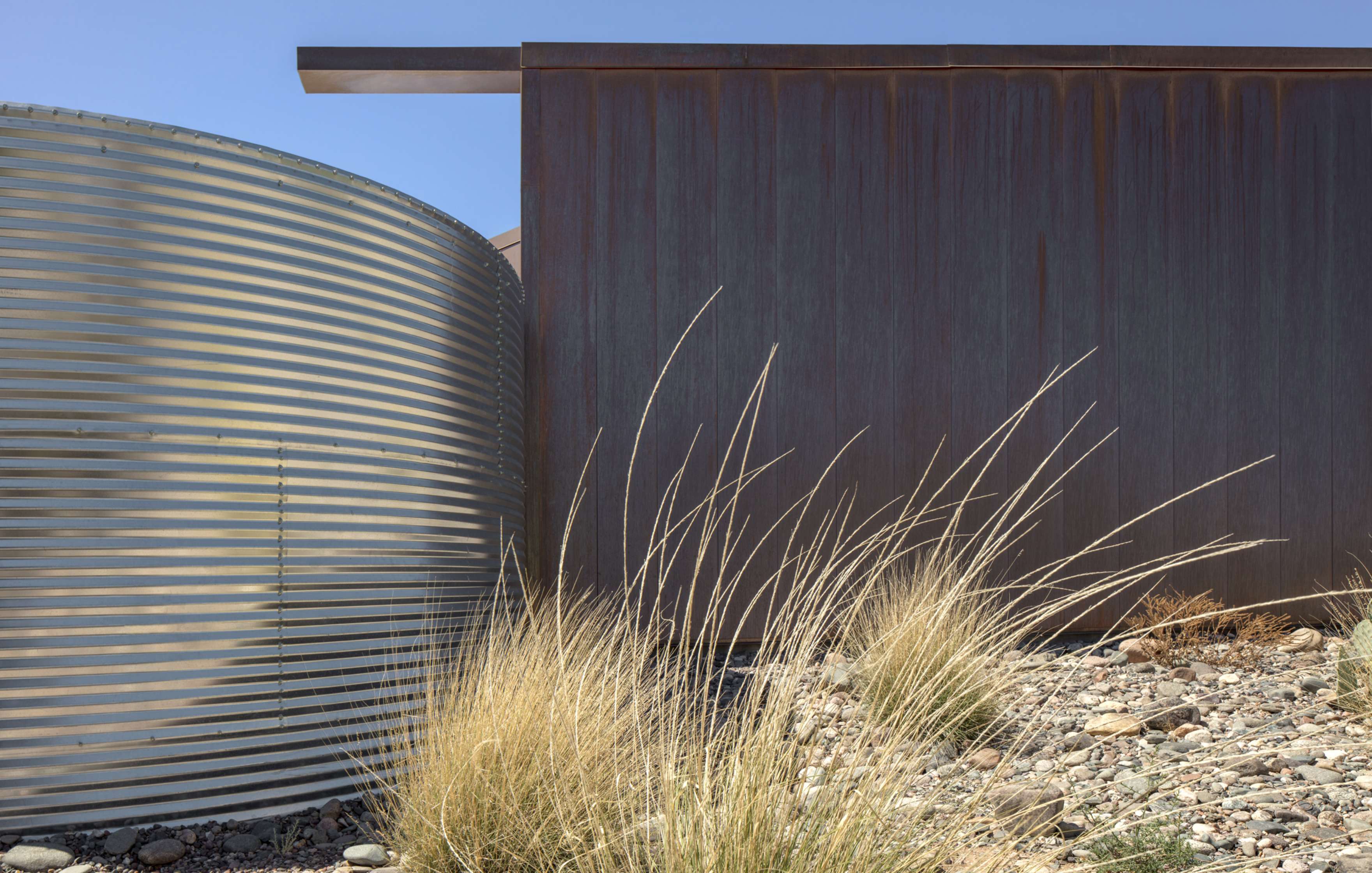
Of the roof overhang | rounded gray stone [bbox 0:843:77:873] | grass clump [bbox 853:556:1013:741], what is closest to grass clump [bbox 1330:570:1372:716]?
grass clump [bbox 853:556:1013:741]

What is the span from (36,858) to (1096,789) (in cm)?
289

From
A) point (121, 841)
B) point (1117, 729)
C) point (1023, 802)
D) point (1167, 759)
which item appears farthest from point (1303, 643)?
point (121, 841)

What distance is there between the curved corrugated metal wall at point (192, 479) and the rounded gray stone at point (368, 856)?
42cm

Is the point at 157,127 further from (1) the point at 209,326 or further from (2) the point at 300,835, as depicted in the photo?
(2) the point at 300,835

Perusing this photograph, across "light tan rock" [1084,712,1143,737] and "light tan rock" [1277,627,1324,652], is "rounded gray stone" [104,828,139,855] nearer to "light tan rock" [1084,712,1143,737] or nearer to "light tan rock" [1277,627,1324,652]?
"light tan rock" [1084,712,1143,737]

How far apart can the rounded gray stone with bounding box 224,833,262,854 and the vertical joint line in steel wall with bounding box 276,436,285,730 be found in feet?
1.14

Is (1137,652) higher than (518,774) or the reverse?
the reverse

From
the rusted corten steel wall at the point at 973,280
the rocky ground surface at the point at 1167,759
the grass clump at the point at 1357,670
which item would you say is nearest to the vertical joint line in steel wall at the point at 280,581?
the rocky ground surface at the point at 1167,759

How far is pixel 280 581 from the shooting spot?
304 centimetres

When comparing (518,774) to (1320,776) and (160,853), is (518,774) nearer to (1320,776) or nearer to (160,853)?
(160,853)

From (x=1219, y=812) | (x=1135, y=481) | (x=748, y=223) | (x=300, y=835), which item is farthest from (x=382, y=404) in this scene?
(x=1135, y=481)

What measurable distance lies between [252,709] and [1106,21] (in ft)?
20.2

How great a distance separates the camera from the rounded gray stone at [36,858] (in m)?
2.52

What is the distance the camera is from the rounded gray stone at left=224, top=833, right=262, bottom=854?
2744 mm
